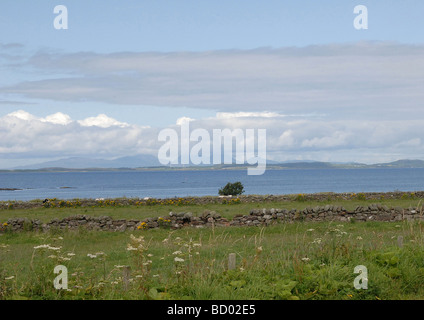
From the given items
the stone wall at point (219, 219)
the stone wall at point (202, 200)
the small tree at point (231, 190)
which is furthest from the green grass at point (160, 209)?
the small tree at point (231, 190)

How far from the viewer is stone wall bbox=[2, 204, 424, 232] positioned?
2031cm

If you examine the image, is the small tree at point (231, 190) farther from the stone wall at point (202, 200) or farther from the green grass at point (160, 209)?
the green grass at point (160, 209)

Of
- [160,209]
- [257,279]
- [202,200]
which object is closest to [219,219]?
[160,209]

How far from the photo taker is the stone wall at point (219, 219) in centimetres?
2031

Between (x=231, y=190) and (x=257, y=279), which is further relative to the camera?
Result: (x=231, y=190)

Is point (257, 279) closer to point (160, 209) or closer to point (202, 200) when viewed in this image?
point (160, 209)

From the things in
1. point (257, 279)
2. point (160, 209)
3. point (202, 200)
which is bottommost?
point (160, 209)

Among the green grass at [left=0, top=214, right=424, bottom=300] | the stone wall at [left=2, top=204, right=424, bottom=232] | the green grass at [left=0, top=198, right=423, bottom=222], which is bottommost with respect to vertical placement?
the green grass at [left=0, top=198, right=423, bottom=222]

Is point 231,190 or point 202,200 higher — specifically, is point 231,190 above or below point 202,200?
below

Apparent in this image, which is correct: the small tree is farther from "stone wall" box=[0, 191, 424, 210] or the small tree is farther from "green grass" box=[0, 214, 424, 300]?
"green grass" box=[0, 214, 424, 300]

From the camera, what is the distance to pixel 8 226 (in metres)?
20.5

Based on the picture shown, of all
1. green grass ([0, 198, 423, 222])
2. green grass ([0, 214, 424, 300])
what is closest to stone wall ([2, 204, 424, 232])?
green grass ([0, 198, 423, 222])

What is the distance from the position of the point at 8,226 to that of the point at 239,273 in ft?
52.3

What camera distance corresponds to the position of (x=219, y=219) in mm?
21000
